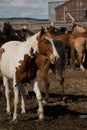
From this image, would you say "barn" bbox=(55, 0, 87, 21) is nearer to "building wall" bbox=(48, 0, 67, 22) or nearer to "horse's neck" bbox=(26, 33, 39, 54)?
"building wall" bbox=(48, 0, 67, 22)

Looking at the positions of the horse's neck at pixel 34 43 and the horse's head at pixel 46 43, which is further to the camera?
the horse's neck at pixel 34 43

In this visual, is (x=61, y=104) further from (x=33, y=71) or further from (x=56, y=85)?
(x=56, y=85)

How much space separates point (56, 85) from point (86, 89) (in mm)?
1212

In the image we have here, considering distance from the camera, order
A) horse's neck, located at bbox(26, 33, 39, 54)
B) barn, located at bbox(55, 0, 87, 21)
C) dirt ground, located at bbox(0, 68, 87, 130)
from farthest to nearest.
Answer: barn, located at bbox(55, 0, 87, 21), dirt ground, located at bbox(0, 68, 87, 130), horse's neck, located at bbox(26, 33, 39, 54)

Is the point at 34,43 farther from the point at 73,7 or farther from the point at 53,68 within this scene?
the point at 73,7

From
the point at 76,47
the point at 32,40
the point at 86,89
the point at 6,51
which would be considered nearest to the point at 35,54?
the point at 32,40

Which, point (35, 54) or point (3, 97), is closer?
point (35, 54)

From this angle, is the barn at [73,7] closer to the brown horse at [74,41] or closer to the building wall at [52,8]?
the building wall at [52,8]

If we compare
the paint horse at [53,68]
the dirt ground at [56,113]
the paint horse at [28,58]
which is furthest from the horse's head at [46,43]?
the paint horse at [53,68]

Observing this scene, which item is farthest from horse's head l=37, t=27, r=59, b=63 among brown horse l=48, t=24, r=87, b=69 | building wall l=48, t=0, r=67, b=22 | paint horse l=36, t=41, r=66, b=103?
building wall l=48, t=0, r=67, b=22

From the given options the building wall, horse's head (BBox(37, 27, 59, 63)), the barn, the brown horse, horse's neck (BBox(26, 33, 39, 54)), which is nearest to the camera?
horse's head (BBox(37, 27, 59, 63))

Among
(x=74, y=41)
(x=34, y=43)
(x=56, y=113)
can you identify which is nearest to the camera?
(x=34, y=43)

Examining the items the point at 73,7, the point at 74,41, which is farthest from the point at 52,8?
the point at 74,41

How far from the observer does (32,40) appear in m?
9.21
